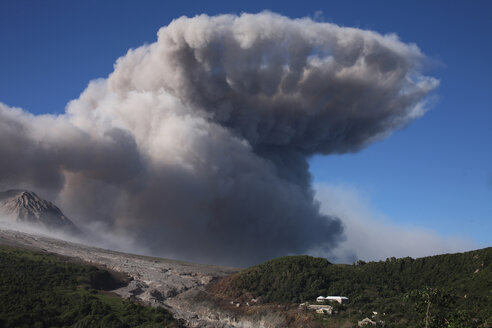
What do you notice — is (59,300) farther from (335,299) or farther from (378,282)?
(378,282)

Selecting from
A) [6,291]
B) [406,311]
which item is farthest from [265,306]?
[6,291]

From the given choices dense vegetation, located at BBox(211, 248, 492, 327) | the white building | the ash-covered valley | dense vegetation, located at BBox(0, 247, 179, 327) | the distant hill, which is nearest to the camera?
dense vegetation, located at BBox(0, 247, 179, 327)

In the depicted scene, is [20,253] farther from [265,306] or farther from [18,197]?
[18,197]

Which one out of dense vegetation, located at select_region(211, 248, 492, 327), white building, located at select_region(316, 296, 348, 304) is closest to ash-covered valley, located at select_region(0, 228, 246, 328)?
dense vegetation, located at select_region(211, 248, 492, 327)

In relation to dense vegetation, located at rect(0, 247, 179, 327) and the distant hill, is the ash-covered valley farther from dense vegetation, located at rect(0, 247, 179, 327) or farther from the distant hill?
the distant hill

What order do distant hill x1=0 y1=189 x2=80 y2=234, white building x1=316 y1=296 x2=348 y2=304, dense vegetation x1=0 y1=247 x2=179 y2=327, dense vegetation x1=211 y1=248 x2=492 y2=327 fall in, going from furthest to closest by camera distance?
distant hill x1=0 y1=189 x2=80 y2=234 < white building x1=316 y1=296 x2=348 y2=304 < dense vegetation x1=211 y1=248 x2=492 y2=327 < dense vegetation x1=0 y1=247 x2=179 y2=327

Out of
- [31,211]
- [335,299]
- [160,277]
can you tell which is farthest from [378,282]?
[31,211]
